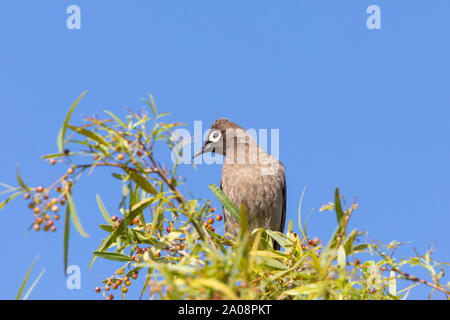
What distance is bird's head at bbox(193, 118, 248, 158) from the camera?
5254 millimetres

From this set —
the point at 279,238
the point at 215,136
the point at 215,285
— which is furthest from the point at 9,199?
the point at 215,136

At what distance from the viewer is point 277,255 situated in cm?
211

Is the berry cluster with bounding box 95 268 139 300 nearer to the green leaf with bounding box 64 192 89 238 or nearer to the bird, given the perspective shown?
the green leaf with bounding box 64 192 89 238

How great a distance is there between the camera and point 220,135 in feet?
17.6

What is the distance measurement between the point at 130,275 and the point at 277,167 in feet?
9.35

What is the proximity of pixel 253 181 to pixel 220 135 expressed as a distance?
0.78 metres

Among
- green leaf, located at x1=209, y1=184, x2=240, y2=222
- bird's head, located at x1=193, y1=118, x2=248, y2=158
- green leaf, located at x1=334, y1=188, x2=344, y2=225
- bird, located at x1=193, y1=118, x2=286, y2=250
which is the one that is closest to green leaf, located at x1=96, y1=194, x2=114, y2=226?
green leaf, located at x1=209, y1=184, x2=240, y2=222

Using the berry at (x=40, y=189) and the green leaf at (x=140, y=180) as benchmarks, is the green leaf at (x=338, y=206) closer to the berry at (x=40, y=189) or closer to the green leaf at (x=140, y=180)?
the green leaf at (x=140, y=180)

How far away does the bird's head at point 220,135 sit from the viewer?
5254 mm

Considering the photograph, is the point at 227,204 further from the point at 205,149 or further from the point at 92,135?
the point at 205,149

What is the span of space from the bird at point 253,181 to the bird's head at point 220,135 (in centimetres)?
1

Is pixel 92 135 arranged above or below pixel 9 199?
above
